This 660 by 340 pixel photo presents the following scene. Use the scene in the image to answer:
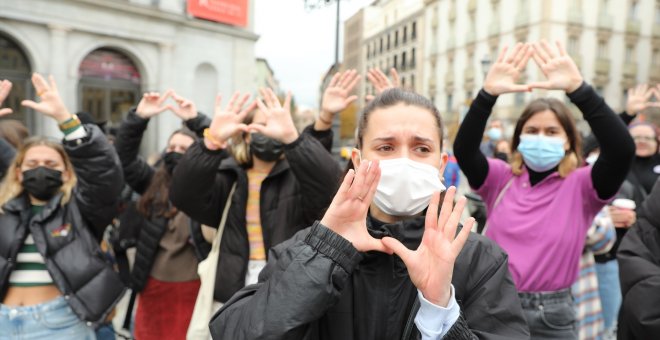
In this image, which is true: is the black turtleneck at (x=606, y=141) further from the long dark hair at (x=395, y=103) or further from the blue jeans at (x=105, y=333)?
the blue jeans at (x=105, y=333)

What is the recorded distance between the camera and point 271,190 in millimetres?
3180

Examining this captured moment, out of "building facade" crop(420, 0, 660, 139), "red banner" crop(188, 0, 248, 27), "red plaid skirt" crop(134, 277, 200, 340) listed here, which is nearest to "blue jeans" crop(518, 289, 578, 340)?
"red plaid skirt" crop(134, 277, 200, 340)

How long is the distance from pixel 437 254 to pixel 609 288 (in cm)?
386

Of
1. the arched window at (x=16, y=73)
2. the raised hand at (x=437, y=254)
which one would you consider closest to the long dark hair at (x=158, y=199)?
the raised hand at (x=437, y=254)

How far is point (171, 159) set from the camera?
4.09 m

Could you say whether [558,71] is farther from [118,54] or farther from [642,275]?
[118,54]

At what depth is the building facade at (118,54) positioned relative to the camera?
44.6 feet

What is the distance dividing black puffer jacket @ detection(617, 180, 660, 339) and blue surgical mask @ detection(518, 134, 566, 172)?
2.07ft

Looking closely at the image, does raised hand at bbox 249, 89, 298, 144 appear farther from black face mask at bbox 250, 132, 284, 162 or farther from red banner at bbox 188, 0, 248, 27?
red banner at bbox 188, 0, 248, 27

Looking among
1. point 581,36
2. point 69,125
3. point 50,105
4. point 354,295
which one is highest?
point 581,36

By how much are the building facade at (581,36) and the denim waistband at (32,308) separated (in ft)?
111

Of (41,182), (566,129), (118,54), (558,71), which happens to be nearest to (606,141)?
(566,129)

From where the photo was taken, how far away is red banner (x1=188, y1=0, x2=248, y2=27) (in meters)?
16.8

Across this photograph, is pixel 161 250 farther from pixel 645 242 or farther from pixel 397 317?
pixel 645 242
